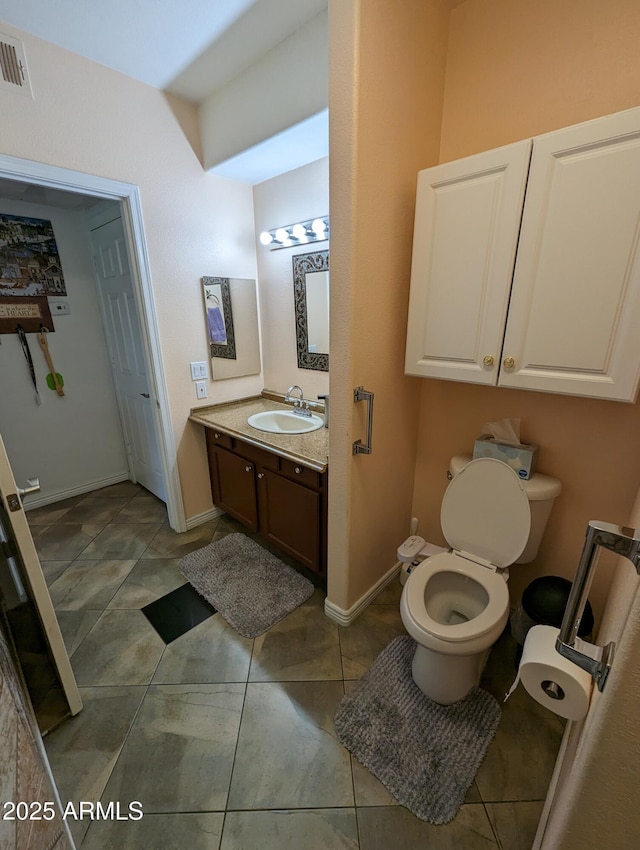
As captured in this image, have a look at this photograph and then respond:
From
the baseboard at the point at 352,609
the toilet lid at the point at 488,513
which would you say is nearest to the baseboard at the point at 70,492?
the baseboard at the point at 352,609

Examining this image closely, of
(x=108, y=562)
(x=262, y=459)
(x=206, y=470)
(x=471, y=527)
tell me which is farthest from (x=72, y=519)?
(x=471, y=527)

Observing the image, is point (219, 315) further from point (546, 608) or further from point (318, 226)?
point (546, 608)

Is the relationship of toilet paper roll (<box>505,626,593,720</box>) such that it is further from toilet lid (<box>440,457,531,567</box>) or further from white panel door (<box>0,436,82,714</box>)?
white panel door (<box>0,436,82,714</box>)

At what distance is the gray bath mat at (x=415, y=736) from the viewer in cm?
117

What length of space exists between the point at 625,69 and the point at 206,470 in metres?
2.82

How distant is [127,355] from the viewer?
2846mm

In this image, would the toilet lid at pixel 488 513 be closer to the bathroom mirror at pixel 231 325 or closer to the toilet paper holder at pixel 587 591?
the toilet paper holder at pixel 587 591

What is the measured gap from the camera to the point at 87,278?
2900 millimetres

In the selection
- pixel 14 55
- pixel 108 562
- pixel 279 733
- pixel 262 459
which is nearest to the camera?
pixel 279 733

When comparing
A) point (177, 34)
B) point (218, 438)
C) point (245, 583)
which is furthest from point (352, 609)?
point (177, 34)

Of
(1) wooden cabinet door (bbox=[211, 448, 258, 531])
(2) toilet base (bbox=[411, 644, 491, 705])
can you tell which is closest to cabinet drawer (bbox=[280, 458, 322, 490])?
(1) wooden cabinet door (bbox=[211, 448, 258, 531])

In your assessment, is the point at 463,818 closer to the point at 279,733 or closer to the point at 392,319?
the point at 279,733

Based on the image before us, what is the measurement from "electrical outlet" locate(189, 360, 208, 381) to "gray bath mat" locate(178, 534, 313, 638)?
3.79 ft

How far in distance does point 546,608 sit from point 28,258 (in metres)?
3.87
